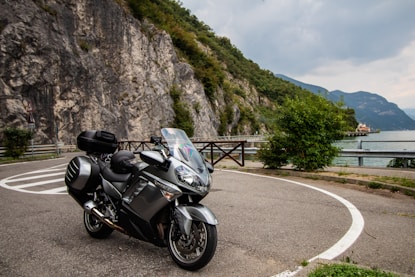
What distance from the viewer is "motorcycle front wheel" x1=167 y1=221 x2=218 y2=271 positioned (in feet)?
10.0

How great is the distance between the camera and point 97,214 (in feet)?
12.9

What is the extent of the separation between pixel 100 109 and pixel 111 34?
35.9ft

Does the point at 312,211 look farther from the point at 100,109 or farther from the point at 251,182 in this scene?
the point at 100,109

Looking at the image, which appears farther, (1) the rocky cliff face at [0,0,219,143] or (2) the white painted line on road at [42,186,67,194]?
(1) the rocky cliff face at [0,0,219,143]

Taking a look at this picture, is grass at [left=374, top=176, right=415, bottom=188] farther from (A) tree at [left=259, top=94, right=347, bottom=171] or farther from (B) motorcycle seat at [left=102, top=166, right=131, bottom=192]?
(B) motorcycle seat at [left=102, top=166, right=131, bottom=192]

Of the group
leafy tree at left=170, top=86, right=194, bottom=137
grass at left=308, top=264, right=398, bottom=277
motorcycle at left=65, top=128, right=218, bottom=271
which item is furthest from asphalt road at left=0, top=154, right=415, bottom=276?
leafy tree at left=170, top=86, right=194, bottom=137

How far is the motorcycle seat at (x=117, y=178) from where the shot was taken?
3.77 m

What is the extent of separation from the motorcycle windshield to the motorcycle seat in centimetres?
72

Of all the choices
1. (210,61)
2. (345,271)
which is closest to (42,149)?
(345,271)

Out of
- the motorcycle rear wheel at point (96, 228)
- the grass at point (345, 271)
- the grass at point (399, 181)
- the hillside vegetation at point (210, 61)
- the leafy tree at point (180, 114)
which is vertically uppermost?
the hillside vegetation at point (210, 61)

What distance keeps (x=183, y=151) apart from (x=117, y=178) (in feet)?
3.24

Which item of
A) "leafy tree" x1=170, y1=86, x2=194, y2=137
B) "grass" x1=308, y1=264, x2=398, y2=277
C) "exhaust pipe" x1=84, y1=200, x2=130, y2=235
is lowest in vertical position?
"grass" x1=308, y1=264, x2=398, y2=277

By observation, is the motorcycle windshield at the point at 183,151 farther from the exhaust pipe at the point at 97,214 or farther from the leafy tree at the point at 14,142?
the leafy tree at the point at 14,142

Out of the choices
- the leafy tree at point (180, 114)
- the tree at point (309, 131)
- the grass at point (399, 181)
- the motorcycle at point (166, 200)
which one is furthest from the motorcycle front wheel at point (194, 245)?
the leafy tree at point (180, 114)
